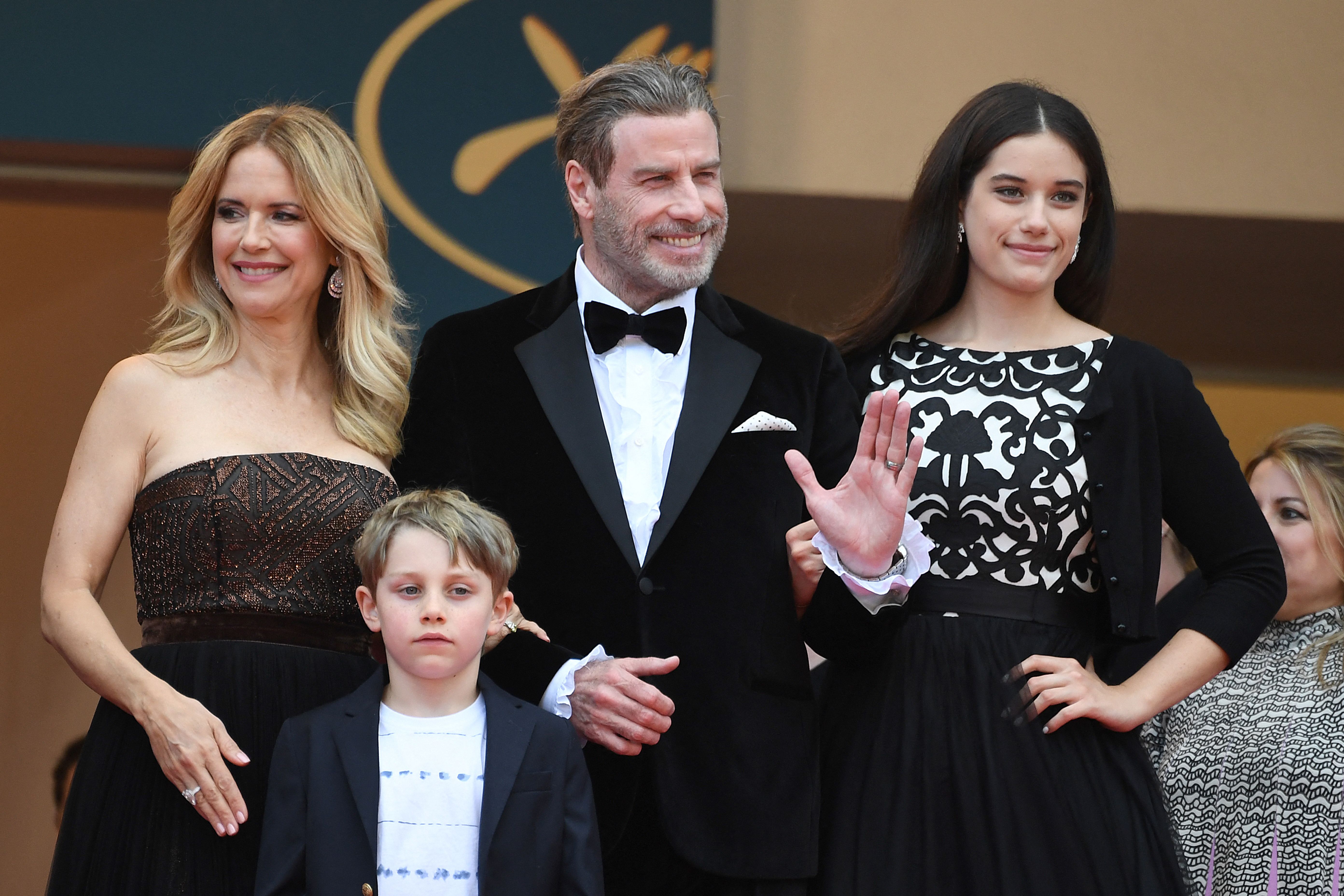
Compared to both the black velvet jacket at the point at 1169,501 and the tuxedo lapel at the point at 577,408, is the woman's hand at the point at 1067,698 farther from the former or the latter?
the tuxedo lapel at the point at 577,408

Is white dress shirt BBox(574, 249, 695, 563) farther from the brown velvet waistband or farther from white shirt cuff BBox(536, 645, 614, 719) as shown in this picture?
the brown velvet waistband

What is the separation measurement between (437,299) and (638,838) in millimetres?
2574

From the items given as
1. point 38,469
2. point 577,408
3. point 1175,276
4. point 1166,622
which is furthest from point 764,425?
point 1175,276

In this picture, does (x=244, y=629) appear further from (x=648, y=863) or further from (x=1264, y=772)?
(x=1264, y=772)

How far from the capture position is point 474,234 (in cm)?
481

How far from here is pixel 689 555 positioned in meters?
2.56

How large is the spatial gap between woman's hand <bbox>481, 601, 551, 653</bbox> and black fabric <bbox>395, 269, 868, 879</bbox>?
0.6 inches

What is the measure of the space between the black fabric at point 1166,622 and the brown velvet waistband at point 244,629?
1.66 m

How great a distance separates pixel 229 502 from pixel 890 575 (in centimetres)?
107

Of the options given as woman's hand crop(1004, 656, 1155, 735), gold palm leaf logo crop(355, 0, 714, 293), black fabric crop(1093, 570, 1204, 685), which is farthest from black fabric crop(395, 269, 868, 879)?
gold palm leaf logo crop(355, 0, 714, 293)

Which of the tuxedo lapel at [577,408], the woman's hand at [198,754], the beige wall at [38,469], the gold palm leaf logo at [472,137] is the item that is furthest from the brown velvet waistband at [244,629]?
the beige wall at [38,469]

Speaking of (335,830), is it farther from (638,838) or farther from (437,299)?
(437,299)

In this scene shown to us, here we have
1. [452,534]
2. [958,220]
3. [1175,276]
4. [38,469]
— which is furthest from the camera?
[1175,276]

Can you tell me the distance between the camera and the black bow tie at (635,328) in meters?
2.67
